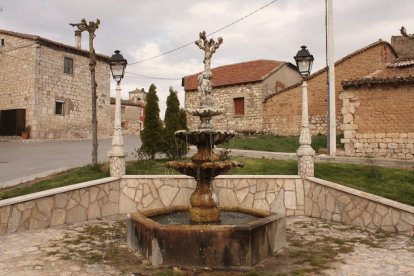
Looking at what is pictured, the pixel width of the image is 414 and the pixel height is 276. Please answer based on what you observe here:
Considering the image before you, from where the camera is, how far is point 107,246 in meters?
5.02

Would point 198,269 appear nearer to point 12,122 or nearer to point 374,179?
point 374,179

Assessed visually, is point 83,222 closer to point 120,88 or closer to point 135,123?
point 120,88

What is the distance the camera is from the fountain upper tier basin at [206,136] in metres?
4.96

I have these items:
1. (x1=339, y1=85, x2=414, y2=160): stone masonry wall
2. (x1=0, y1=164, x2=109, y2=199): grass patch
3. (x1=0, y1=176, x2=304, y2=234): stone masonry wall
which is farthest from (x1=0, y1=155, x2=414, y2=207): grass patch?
(x1=339, y1=85, x2=414, y2=160): stone masonry wall

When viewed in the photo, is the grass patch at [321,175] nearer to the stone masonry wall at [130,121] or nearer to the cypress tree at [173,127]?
the cypress tree at [173,127]

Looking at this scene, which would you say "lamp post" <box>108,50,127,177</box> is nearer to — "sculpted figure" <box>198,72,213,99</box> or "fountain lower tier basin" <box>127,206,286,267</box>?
"sculpted figure" <box>198,72,213,99</box>

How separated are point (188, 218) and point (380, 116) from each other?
10527 mm

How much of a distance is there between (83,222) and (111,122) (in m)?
24.4

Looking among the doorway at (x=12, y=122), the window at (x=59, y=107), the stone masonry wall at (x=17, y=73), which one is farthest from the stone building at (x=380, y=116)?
the doorway at (x=12, y=122)

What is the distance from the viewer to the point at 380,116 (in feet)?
42.4

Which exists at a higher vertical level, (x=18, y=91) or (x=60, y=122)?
(x=18, y=91)

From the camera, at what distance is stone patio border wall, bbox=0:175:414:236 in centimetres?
573

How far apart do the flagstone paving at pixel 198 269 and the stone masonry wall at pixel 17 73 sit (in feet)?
65.0

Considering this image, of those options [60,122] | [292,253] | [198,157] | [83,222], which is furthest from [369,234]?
[60,122]
